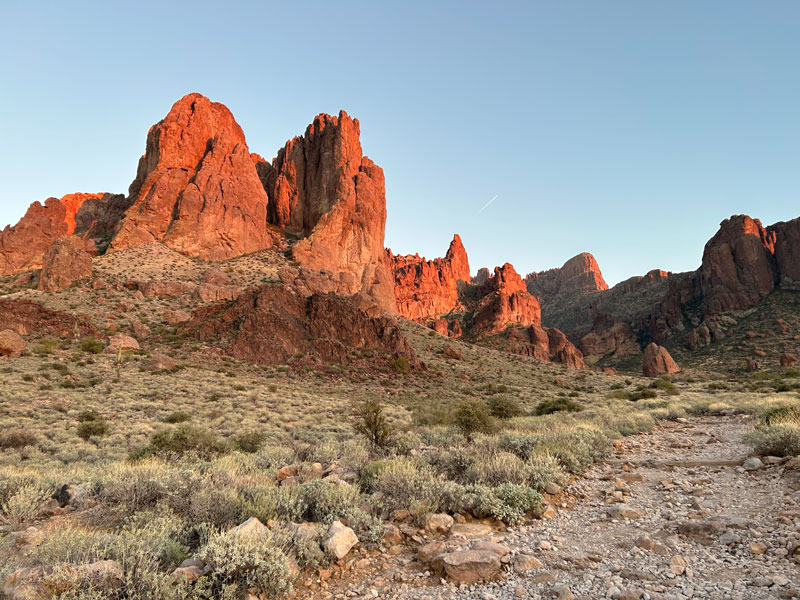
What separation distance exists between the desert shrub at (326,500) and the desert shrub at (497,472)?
99.2 inches

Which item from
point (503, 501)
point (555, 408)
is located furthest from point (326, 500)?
point (555, 408)

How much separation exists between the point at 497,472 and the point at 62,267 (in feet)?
197

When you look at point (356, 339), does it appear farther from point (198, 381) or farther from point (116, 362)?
point (116, 362)

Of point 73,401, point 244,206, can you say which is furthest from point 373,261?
point 73,401

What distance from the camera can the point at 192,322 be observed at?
4559 cm

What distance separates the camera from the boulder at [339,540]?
16.1 feet

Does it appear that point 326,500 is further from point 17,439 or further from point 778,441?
point 17,439

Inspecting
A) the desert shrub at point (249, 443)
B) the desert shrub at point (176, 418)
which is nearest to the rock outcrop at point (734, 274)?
the desert shrub at point (249, 443)

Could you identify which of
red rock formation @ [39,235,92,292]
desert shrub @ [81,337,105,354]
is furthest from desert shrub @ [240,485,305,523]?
red rock formation @ [39,235,92,292]

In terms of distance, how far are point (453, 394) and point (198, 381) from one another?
2414 centimetres

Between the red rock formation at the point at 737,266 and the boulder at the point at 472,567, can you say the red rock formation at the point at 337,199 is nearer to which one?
the boulder at the point at 472,567

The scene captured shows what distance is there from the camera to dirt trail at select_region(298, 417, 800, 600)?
13.7 feet

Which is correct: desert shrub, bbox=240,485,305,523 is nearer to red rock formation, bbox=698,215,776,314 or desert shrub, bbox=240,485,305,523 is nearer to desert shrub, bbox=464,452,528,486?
desert shrub, bbox=464,452,528,486

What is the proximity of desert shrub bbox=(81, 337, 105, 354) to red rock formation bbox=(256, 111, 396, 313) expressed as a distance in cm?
4337
